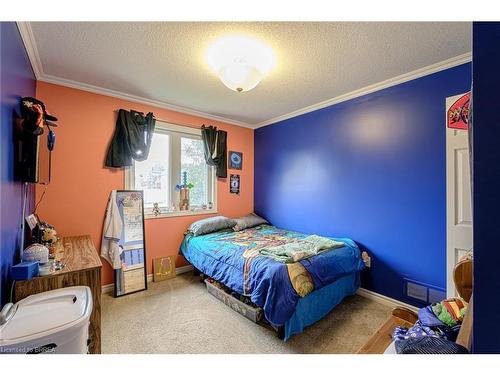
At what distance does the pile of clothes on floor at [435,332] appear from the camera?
2.57 feet

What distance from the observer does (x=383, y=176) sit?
2.44 m

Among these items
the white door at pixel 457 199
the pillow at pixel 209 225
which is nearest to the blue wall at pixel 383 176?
the white door at pixel 457 199

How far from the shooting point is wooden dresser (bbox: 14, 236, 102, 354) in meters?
1.29

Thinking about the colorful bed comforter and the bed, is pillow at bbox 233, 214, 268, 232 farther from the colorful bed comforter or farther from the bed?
the bed

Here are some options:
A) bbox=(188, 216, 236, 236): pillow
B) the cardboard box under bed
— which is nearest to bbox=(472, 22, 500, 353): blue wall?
the cardboard box under bed

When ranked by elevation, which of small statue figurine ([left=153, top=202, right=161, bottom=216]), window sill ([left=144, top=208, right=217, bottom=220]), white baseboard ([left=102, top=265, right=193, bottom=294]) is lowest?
white baseboard ([left=102, top=265, right=193, bottom=294])

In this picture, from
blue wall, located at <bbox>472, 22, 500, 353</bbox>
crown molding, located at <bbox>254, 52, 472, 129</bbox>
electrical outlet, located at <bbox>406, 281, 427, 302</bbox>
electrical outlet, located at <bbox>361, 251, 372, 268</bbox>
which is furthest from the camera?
electrical outlet, located at <bbox>361, 251, 372, 268</bbox>

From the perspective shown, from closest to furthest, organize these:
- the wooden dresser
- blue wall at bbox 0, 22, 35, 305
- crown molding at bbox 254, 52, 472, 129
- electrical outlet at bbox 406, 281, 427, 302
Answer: blue wall at bbox 0, 22, 35, 305
the wooden dresser
crown molding at bbox 254, 52, 472, 129
electrical outlet at bbox 406, 281, 427, 302

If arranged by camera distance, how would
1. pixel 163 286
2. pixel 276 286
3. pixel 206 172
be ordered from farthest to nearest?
pixel 206 172 → pixel 163 286 → pixel 276 286

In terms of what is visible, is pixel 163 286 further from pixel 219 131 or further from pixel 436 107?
pixel 436 107

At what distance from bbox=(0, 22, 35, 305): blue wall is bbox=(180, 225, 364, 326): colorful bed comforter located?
1.58m
